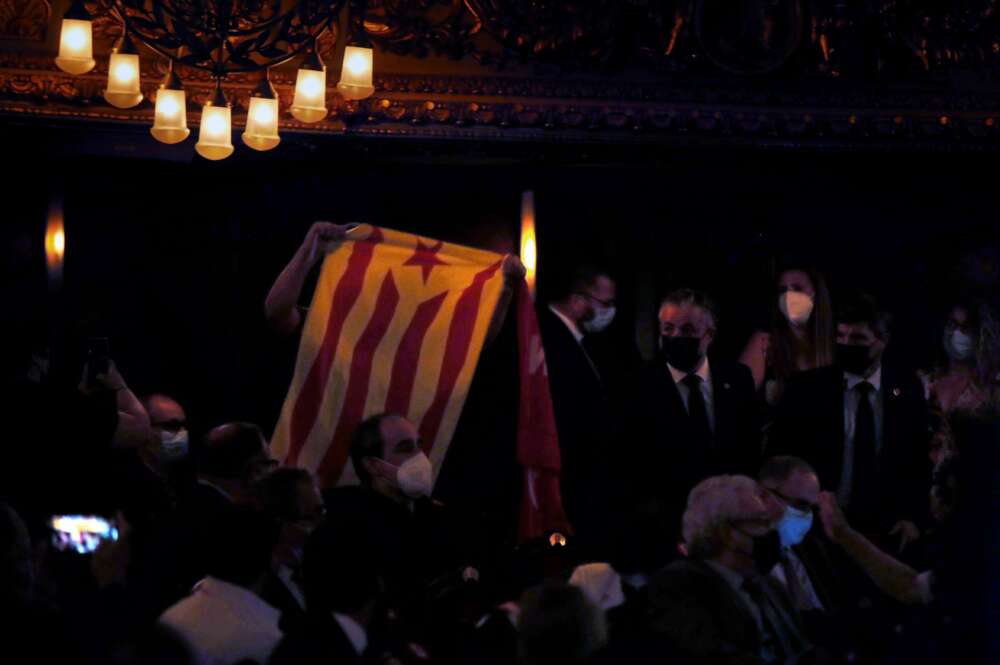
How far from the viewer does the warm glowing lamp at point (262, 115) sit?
6.95m

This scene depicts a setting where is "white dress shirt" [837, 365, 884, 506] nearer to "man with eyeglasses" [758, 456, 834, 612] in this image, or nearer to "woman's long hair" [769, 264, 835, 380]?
"woman's long hair" [769, 264, 835, 380]

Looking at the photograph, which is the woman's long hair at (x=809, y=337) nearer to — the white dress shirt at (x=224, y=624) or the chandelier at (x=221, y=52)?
the chandelier at (x=221, y=52)

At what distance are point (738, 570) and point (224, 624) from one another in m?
1.58

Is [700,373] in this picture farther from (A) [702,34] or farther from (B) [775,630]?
(B) [775,630]

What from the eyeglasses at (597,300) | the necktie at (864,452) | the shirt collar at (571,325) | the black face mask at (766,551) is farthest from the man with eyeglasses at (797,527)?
the eyeglasses at (597,300)

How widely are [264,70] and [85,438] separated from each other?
222 cm

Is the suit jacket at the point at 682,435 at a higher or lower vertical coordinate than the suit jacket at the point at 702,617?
higher

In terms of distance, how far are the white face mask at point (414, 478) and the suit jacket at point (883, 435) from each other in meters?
1.81

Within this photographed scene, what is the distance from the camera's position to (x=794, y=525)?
6039 mm

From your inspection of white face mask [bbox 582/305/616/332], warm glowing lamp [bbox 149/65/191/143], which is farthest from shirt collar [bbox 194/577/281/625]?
white face mask [bbox 582/305/616/332]

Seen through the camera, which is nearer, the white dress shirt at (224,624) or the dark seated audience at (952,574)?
the white dress shirt at (224,624)

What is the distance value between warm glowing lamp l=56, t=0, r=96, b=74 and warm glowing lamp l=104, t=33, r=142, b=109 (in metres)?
0.11

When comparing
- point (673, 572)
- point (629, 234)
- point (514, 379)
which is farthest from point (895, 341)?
point (673, 572)

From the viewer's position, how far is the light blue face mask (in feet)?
19.7
